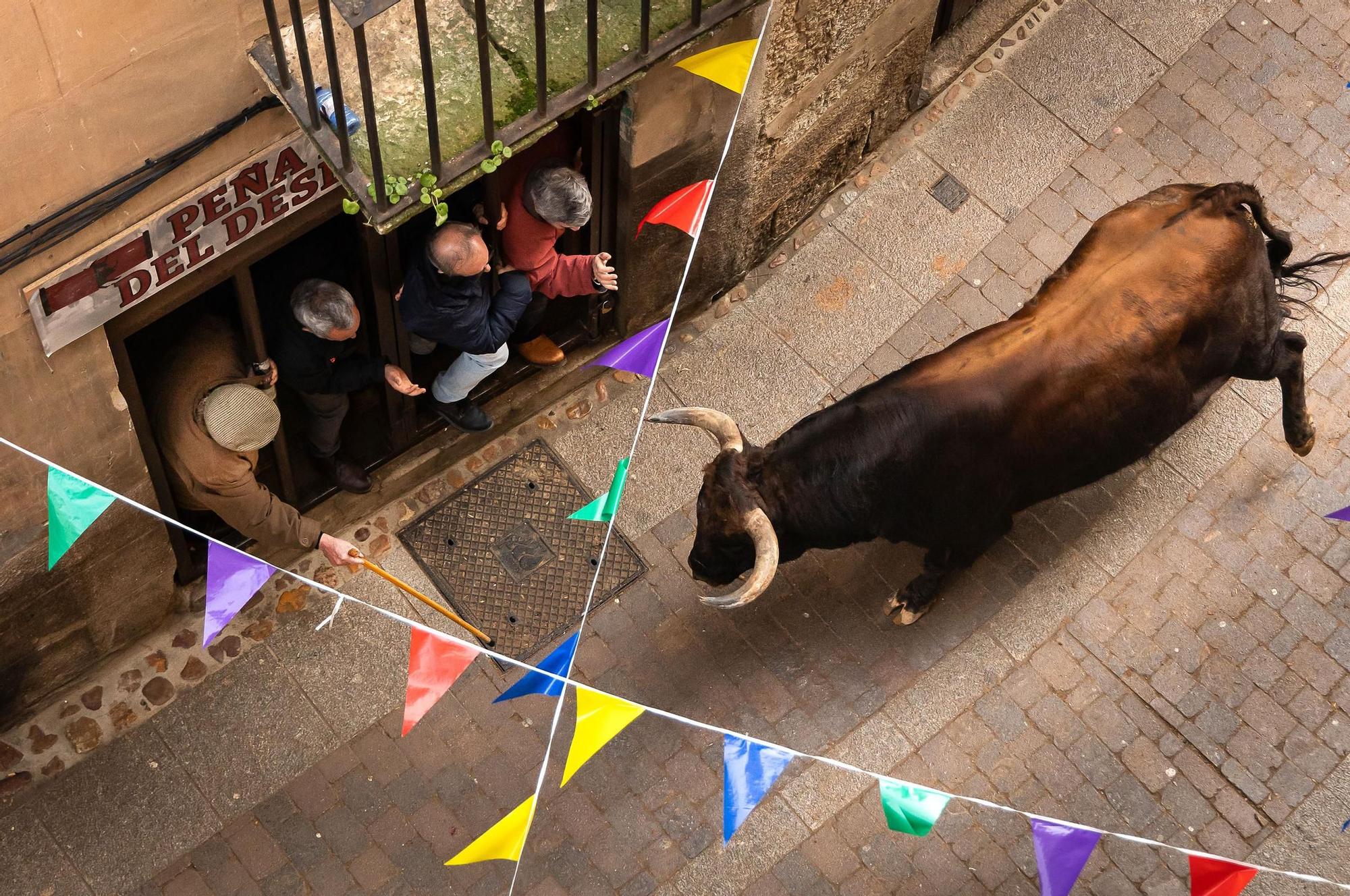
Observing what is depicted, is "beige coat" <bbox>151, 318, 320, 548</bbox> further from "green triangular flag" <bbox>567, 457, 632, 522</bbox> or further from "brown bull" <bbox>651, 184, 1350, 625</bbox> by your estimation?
"brown bull" <bbox>651, 184, 1350, 625</bbox>

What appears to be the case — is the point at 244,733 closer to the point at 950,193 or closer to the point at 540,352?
the point at 540,352

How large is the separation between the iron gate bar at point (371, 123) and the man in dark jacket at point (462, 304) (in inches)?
31.3

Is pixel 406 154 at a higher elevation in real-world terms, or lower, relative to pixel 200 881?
higher

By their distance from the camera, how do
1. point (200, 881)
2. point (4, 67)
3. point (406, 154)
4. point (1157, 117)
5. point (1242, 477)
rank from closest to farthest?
point (4, 67) < point (406, 154) < point (200, 881) < point (1242, 477) < point (1157, 117)

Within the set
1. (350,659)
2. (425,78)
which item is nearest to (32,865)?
(350,659)

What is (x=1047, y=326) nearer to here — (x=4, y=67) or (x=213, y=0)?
(x=213, y=0)

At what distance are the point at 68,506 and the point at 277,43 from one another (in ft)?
6.36

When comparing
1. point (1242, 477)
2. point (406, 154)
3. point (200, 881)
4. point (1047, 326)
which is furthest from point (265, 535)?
point (1242, 477)

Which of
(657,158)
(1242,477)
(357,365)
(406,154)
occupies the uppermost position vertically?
(406,154)

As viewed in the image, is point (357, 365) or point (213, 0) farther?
point (357, 365)

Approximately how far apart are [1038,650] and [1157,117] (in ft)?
11.6

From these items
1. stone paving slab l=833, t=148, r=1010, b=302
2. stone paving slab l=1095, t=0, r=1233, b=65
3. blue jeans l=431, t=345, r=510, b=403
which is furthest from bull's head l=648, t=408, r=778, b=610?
stone paving slab l=1095, t=0, r=1233, b=65

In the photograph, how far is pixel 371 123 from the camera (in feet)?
16.0

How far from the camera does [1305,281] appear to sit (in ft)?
25.3
